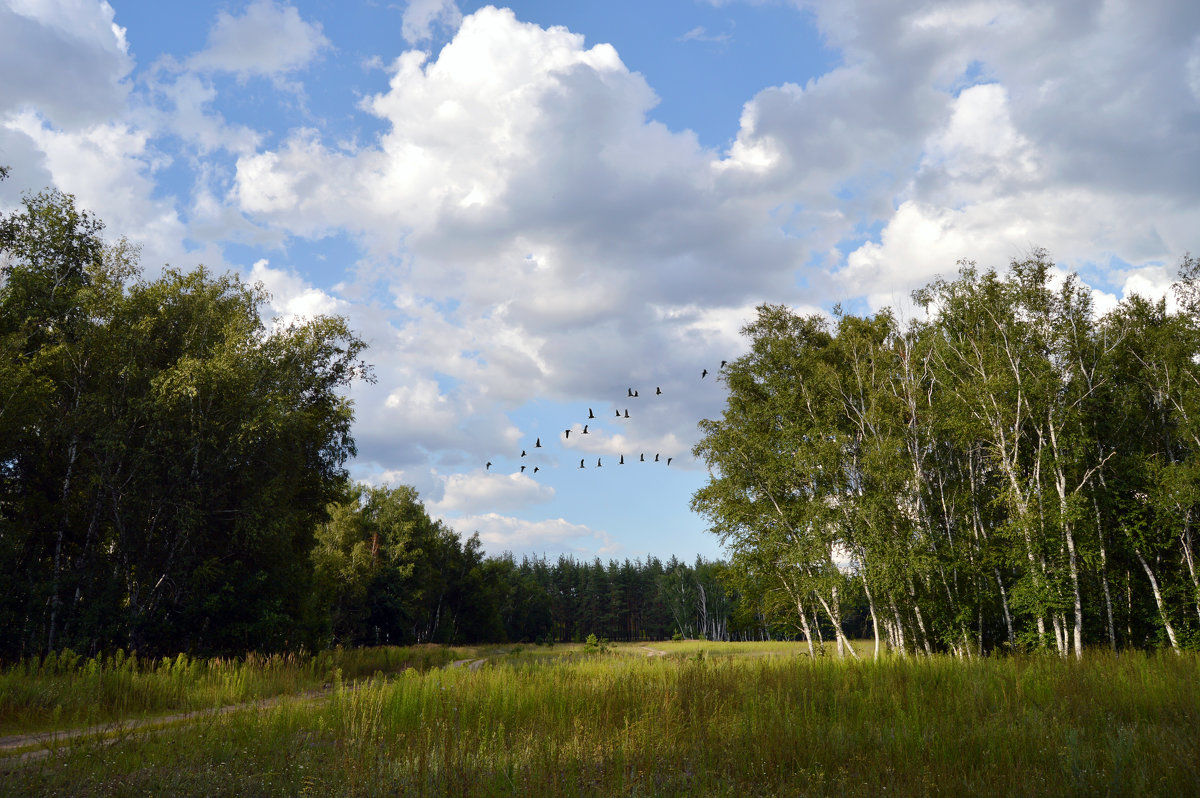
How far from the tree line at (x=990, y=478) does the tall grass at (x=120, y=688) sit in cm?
1834

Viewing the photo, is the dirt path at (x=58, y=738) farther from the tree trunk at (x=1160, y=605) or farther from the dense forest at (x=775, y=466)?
the tree trunk at (x=1160, y=605)

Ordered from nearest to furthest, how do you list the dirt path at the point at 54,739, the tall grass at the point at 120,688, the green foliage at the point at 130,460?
the dirt path at the point at 54,739
the tall grass at the point at 120,688
the green foliage at the point at 130,460

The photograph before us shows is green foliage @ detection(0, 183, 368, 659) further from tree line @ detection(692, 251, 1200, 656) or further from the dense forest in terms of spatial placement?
tree line @ detection(692, 251, 1200, 656)

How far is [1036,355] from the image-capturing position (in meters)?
26.4

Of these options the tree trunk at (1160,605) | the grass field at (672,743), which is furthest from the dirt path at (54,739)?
the tree trunk at (1160,605)

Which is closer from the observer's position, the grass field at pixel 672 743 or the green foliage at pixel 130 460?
the grass field at pixel 672 743

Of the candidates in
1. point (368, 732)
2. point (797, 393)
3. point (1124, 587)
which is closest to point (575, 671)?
point (368, 732)

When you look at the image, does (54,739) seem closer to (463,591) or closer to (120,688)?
(120,688)

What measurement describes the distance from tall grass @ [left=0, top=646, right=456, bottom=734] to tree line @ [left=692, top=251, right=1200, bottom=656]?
1834cm

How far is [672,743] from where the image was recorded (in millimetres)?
8672

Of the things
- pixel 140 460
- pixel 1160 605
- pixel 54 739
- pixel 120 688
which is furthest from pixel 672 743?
pixel 1160 605

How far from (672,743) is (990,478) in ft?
92.0

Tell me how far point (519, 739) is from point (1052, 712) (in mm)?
8472

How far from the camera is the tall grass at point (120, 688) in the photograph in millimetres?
12367
